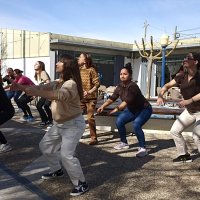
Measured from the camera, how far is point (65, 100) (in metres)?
4.00

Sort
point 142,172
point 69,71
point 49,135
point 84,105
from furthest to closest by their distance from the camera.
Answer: point 84,105
point 142,172
point 49,135
point 69,71

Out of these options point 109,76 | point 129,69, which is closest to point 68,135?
point 129,69

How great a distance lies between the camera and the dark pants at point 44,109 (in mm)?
9086

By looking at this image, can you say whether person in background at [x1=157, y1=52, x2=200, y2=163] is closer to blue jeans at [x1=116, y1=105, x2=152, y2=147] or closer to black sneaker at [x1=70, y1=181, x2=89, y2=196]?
blue jeans at [x1=116, y1=105, x2=152, y2=147]

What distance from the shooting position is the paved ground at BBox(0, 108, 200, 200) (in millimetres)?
4289

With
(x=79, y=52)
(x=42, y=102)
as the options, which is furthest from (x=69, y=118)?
(x=79, y=52)

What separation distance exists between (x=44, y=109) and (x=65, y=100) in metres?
5.58

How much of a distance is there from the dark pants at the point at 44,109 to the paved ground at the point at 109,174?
5.65 ft

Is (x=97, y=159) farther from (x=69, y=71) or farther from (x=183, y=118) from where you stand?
(x=69, y=71)

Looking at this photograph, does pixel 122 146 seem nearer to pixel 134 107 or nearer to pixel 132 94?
pixel 134 107

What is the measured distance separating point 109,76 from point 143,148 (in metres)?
20.7

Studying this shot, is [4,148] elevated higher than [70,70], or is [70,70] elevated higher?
[70,70]

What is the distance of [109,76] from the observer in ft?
87.9

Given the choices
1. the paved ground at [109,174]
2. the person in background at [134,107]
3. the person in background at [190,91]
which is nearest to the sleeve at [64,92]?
the paved ground at [109,174]
